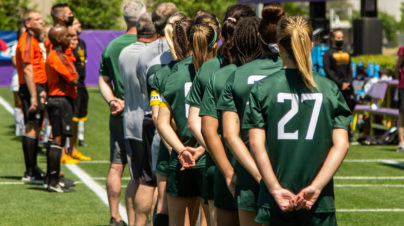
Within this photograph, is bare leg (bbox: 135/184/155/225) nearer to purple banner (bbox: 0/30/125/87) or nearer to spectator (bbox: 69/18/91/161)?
spectator (bbox: 69/18/91/161)

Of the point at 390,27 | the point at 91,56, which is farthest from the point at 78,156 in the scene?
the point at 390,27

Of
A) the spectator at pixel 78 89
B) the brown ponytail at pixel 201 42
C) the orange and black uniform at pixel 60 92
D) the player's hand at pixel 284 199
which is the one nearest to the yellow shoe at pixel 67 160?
the spectator at pixel 78 89

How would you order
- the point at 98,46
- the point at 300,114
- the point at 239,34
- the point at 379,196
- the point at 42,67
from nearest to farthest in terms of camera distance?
the point at 300,114, the point at 239,34, the point at 379,196, the point at 42,67, the point at 98,46

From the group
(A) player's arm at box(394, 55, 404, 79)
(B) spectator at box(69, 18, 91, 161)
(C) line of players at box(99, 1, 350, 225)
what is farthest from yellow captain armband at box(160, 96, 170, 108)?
(A) player's arm at box(394, 55, 404, 79)

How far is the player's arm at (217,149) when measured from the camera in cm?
475

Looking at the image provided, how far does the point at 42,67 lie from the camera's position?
1127cm

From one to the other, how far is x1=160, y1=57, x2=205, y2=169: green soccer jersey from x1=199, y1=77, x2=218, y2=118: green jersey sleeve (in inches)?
26.5

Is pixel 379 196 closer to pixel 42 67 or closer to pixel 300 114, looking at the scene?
pixel 42 67

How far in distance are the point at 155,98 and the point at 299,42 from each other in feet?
6.73

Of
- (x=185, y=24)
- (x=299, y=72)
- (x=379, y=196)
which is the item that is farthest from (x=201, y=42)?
(x=379, y=196)

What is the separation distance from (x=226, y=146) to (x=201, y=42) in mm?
853

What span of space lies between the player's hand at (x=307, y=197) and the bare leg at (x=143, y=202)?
128 inches

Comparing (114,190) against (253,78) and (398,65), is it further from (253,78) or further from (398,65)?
(398,65)

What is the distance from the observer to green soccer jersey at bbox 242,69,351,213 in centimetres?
410
